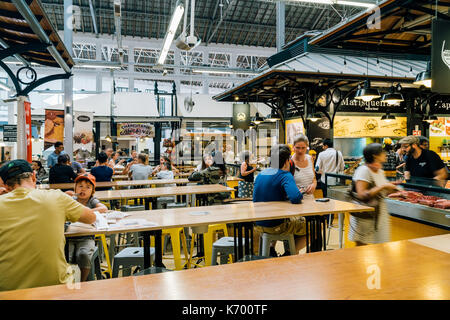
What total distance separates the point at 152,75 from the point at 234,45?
223 inches

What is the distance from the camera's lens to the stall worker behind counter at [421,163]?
480cm

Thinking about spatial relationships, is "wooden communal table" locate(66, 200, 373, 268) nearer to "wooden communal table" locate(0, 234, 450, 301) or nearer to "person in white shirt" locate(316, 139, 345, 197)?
"wooden communal table" locate(0, 234, 450, 301)

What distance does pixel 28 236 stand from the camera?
1.97 m

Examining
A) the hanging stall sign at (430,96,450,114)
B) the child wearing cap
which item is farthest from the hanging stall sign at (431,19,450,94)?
the hanging stall sign at (430,96,450,114)

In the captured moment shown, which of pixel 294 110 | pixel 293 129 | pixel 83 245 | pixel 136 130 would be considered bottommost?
pixel 83 245

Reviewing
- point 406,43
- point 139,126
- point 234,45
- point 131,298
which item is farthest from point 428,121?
point 234,45

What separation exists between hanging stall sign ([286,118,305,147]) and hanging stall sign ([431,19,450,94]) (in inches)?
272

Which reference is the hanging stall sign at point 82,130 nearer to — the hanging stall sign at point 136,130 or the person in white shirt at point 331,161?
the hanging stall sign at point 136,130

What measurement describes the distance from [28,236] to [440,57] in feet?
14.4

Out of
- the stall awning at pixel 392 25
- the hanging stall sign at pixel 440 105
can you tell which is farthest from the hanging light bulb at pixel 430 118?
the stall awning at pixel 392 25

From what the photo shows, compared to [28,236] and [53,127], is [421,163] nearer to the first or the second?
[28,236]

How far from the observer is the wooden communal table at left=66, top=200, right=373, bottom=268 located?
2941 mm

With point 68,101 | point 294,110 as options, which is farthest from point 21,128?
point 294,110
